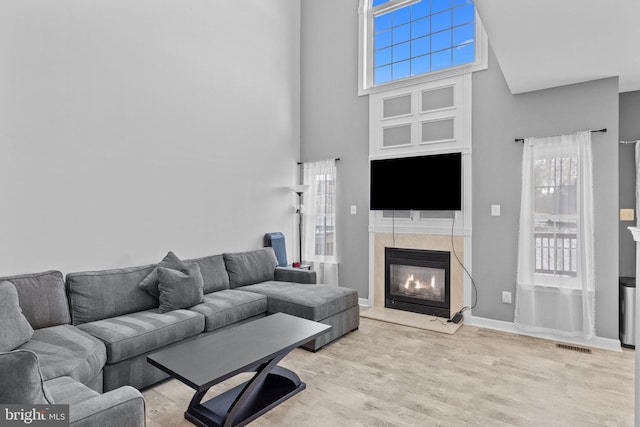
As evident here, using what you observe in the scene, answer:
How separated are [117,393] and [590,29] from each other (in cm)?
367

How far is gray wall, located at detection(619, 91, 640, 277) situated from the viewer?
372 centimetres

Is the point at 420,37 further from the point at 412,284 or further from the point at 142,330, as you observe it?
the point at 142,330

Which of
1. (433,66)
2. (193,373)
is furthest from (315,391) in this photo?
(433,66)

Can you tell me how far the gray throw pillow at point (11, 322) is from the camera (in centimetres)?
208

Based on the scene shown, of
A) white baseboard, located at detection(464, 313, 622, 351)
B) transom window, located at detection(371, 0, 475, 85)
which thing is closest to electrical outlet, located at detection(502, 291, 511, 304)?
white baseboard, located at detection(464, 313, 622, 351)

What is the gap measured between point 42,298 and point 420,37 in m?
4.98

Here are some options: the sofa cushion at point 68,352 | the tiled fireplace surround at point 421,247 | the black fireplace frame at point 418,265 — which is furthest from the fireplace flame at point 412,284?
the sofa cushion at point 68,352

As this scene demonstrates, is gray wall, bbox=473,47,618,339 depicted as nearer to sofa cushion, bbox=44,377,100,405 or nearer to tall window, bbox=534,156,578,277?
tall window, bbox=534,156,578,277

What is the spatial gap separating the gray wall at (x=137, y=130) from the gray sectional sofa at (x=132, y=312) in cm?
35

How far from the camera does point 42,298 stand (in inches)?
100

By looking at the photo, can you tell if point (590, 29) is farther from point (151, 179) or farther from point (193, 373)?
point (151, 179)

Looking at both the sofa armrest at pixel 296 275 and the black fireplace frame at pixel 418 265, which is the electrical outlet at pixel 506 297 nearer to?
the black fireplace frame at pixel 418 265

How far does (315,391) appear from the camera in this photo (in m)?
2.55

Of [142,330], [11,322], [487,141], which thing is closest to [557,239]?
[487,141]
